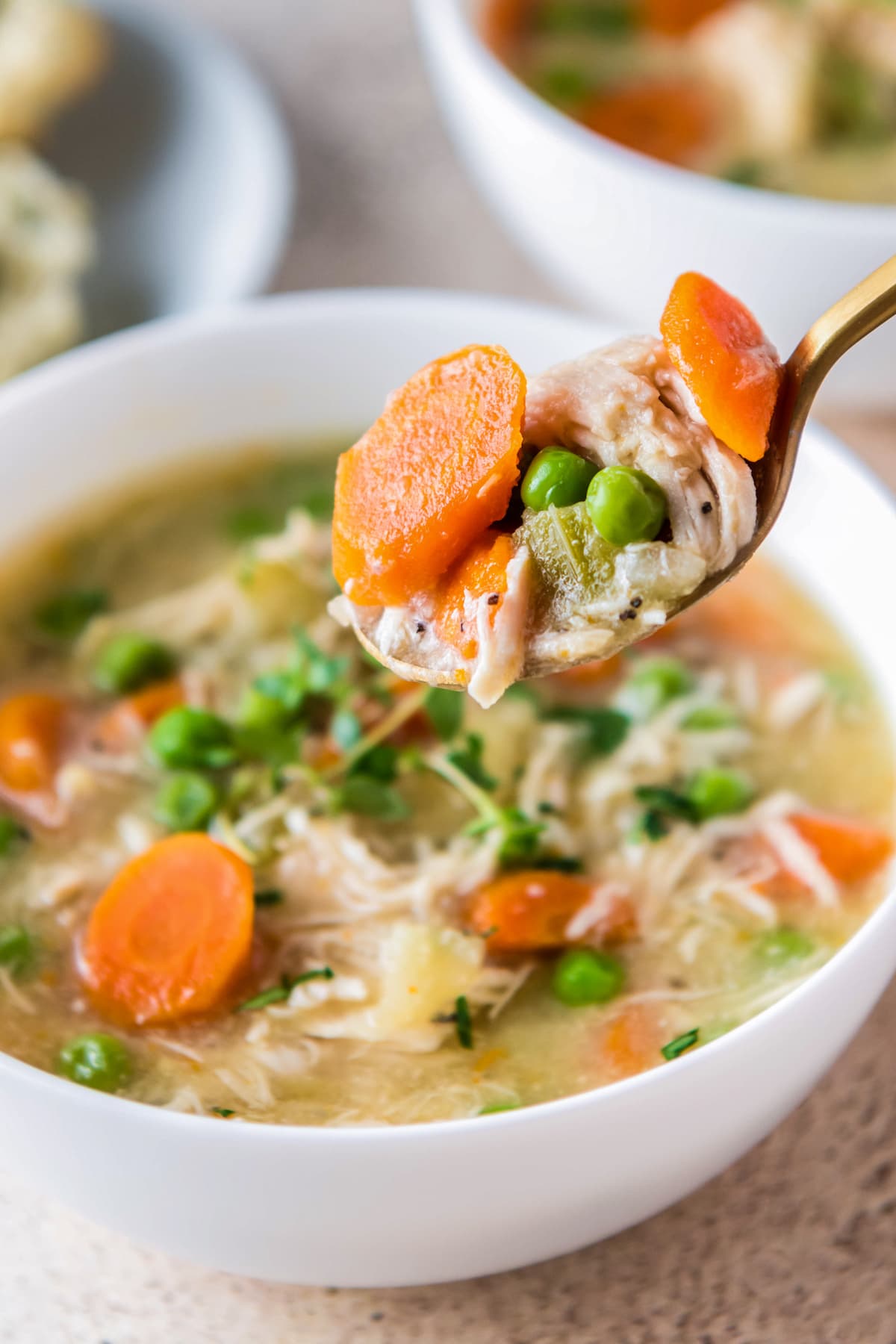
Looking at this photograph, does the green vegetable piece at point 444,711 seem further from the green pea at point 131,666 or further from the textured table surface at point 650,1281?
the textured table surface at point 650,1281

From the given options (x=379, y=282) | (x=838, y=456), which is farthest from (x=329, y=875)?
(x=379, y=282)

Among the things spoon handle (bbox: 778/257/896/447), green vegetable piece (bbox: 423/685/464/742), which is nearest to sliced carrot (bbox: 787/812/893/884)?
green vegetable piece (bbox: 423/685/464/742)

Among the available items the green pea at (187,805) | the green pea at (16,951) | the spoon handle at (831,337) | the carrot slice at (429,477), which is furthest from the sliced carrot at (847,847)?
the green pea at (16,951)

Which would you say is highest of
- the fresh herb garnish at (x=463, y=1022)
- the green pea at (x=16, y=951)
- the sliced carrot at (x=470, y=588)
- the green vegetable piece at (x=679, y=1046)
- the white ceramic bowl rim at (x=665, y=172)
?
the white ceramic bowl rim at (x=665, y=172)

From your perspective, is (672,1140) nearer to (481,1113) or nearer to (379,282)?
(481,1113)

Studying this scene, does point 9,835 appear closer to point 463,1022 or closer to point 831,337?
point 463,1022

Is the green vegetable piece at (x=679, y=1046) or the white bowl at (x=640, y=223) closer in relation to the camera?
the green vegetable piece at (x=679, y=1046)

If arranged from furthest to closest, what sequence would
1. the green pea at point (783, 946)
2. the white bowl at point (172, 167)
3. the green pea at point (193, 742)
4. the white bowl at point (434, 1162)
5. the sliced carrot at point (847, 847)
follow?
the white bowl at point (172, 167)
the green pea at point (193, 742)
the sliced carrot at point (847, 847)
the green pea at point (783, 946)
the white bowl at point (434, 1162)

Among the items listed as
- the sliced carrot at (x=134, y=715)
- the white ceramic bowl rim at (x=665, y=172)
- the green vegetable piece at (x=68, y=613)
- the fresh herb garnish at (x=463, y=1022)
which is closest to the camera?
the fresh herb garnish at (x=463, y=1022)
